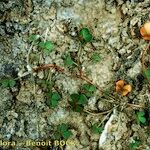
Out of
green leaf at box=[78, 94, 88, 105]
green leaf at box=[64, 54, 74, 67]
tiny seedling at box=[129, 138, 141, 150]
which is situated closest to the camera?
tiny seedling at box=[129, 138, 141, 150]

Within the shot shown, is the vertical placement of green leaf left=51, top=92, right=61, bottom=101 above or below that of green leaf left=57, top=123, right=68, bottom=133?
above

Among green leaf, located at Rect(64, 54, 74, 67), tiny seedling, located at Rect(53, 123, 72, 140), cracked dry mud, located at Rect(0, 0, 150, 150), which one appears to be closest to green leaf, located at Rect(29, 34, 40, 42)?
cracked dry mud, located at Rect(0, 0, 150, 150)

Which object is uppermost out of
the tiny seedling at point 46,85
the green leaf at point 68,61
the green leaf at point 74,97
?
the green leaf at point 68,61

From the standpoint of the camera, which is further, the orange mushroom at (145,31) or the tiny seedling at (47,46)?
the tiny seedling at (47,46)

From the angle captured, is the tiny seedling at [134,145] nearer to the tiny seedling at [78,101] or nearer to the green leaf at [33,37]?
the tiny seedling at [78,101]

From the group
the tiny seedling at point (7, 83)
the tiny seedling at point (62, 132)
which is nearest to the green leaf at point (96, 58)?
the tiny seedling at point (62, 132)

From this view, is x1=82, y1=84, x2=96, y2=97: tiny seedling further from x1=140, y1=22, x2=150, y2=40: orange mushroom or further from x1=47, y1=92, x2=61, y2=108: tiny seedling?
x1=140, y1=22, x2=150, y2=40: orange mushroom

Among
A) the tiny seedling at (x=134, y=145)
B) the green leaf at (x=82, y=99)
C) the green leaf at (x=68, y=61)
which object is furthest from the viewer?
the green leaf at (x=68, y=61)

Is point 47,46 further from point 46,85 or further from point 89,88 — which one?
point 89,88
